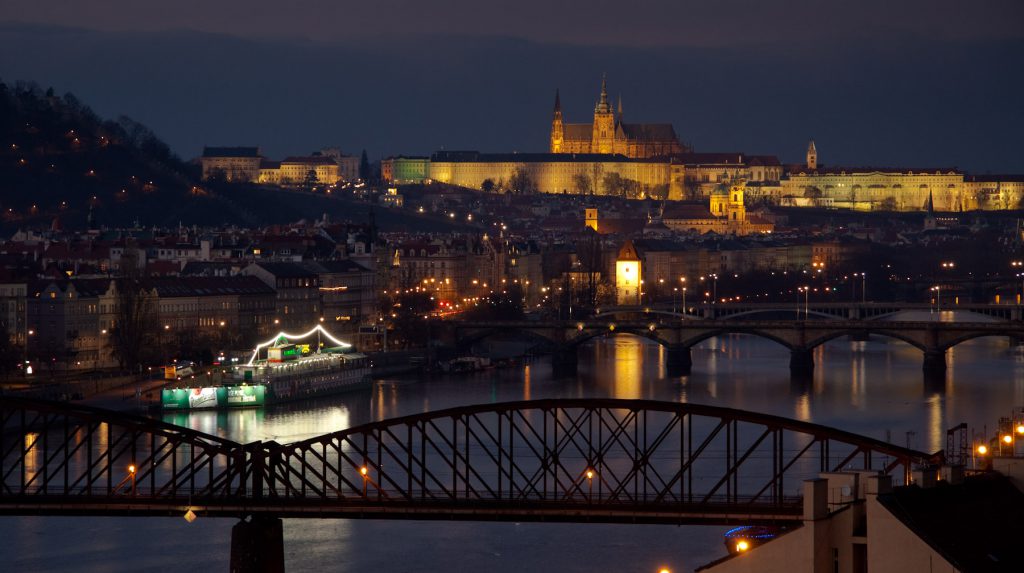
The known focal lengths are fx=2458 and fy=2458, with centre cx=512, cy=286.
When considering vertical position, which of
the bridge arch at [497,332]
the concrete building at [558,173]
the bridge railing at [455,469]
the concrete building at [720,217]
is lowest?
the bridge arch at [497,332]

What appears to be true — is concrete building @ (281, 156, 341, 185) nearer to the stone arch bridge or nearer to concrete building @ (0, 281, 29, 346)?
the stone arch bridge

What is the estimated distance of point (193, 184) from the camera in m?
64.5

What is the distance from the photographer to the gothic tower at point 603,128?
98000 mm

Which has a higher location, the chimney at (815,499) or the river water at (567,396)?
the chimney at (815,499)

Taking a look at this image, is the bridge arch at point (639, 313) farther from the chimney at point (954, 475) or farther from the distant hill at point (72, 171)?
the chimney at point (954, 475)

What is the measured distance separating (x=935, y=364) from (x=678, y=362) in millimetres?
3270

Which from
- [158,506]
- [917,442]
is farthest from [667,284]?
[158,506]

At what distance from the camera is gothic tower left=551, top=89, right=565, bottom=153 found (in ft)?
325

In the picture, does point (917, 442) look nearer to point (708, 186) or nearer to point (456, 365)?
point (456, 365)

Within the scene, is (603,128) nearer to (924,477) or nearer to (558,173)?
(558,173)

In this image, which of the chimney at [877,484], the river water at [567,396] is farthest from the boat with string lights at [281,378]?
the chimney at [877,484]

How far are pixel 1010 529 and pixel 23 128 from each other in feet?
171

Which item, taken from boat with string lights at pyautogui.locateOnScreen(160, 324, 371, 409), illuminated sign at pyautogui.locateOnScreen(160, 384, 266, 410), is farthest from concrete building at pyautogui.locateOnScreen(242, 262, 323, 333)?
illuminated sign at pyautogui.locateOnScreen(160, 384, 266, 410)

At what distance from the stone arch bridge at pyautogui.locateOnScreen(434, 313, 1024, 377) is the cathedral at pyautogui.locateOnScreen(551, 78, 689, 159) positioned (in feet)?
208
